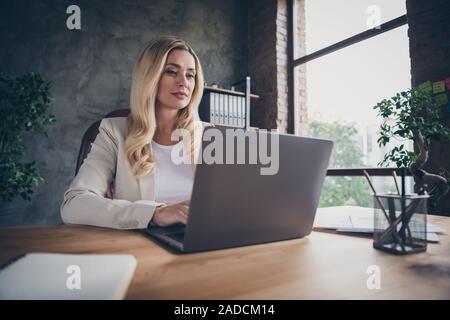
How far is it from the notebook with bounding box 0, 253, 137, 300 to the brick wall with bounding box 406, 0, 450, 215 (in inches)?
91.6

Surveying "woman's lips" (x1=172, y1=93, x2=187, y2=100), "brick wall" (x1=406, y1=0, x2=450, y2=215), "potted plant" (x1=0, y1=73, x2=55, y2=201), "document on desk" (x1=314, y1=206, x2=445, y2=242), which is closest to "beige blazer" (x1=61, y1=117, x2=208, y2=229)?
"woman's lips" (x1=172, y1=93, x2=187, y2=100)

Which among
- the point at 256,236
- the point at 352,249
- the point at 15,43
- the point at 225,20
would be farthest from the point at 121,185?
the point at 225,20

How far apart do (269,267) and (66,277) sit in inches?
12.6

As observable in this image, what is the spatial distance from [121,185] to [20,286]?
0.85 m

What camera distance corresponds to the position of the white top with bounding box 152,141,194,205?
1339mm

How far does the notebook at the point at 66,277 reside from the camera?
38 centimetres

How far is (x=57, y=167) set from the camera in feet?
8.83

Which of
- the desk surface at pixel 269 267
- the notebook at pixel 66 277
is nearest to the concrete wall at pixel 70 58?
the desk surface at pixel 269 267

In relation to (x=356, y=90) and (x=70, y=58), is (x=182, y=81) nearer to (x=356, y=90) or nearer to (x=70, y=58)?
(x=70, y=58)

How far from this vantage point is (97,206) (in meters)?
0.89

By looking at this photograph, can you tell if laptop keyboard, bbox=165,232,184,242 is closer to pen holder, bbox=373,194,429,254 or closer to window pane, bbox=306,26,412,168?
pen holder, bbox=373,194,429,254

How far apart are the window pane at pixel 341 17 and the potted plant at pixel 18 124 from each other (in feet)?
9.26

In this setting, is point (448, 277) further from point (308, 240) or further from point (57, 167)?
point (57, 167)

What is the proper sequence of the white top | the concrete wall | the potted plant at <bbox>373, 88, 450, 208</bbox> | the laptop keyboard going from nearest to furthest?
the laptop keyboard < the white top < the potted plant at <bbox>373, 88, 450, 208</bbox> < the concrete wall
